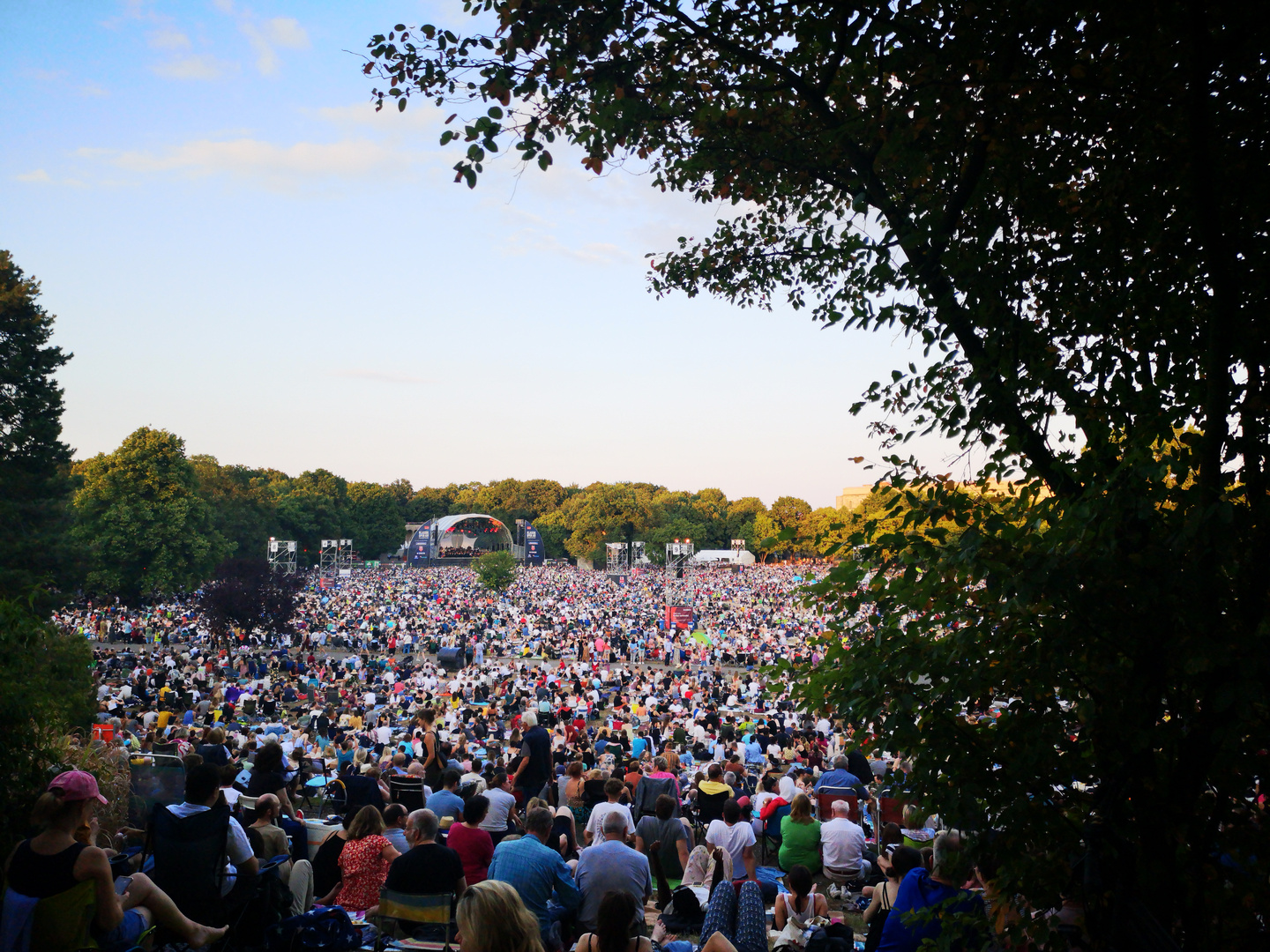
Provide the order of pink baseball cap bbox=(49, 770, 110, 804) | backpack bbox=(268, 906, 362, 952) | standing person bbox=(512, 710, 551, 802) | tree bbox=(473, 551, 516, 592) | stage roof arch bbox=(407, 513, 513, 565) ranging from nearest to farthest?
pink baseball cap bbox=(49, 770, 110, 804) < backpack bbox=(268, 906, 362, 952) < standing person bbox=(512, 710, 551, 802) < tree bbox=(473, 551, 516, 592) < stage roof arch bbox=(407, 513, 513, 565)

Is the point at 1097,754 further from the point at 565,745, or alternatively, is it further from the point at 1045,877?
the point at 565,745

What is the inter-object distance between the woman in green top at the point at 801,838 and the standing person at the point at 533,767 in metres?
3.33

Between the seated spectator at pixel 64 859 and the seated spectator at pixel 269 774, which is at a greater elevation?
the seated spectator at pixel 64 859

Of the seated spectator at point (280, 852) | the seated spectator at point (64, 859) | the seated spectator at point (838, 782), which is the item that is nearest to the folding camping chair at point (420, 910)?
the seated spectator at point (280, 852)

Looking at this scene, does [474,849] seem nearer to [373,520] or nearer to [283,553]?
[283,553]

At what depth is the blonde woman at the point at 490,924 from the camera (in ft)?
8.82

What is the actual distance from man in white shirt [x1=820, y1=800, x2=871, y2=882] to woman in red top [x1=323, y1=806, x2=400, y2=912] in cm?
355

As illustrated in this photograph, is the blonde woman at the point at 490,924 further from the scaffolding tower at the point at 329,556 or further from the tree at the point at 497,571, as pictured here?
the scaffolding tower at the point at 329,556

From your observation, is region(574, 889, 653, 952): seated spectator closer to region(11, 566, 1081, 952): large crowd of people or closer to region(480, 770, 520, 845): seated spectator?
region(11, 566, 1081, 952): large crowd of people

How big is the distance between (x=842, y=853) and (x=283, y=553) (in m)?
81.4

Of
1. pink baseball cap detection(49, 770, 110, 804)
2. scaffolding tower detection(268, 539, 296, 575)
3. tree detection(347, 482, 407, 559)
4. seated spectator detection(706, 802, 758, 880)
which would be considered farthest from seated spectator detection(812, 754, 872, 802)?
tree detection(347, 482, 407, 559)

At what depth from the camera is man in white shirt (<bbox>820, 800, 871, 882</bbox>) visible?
700 cm

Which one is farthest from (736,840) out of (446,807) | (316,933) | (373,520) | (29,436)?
(373,520)

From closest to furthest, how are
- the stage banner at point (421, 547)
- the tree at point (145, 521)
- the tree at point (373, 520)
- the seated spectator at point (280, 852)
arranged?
the seated spectator at point (280, 852), the tree at point (145, 521), the stage banner at point (421, 547), the tree at point (373, 520)
